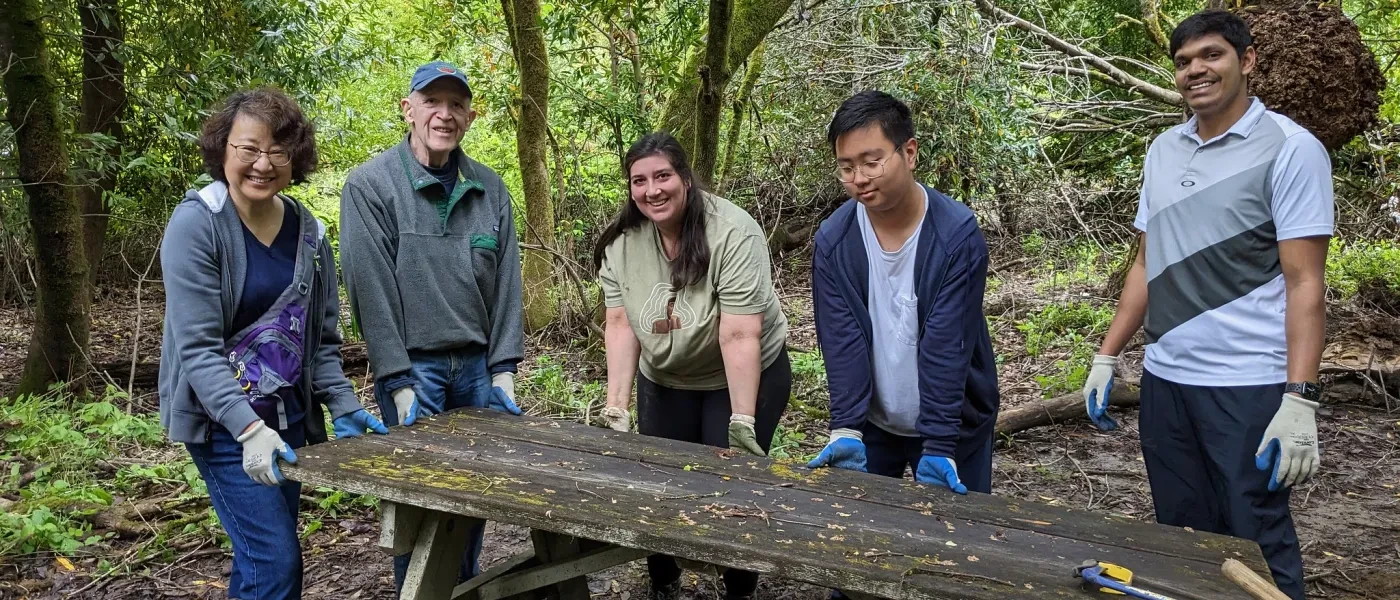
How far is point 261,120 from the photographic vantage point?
8.46 ft

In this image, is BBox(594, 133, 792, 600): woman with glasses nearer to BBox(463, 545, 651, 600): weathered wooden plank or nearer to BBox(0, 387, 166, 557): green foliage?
BBox(463, 545, 651, 600): weathered wooden plank

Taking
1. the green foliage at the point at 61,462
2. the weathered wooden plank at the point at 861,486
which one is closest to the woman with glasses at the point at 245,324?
the weathered wooden plank at the point at 861,486

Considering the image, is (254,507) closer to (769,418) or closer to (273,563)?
(273,563)

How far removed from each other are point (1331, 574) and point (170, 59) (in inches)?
302

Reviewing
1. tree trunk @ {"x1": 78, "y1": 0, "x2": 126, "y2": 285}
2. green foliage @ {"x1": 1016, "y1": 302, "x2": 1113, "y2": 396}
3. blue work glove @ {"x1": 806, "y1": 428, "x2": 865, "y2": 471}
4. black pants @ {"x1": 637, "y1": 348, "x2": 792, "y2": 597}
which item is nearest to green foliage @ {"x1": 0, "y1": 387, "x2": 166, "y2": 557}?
tree trunk @ {"x1": 78, "y1": 0, "x2": 126, "y2": 285}

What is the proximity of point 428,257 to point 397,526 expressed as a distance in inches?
33.1

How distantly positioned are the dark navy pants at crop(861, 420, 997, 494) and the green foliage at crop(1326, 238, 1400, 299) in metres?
5.26

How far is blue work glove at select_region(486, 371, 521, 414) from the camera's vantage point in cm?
325

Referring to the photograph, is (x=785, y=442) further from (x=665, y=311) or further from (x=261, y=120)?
(x=261, y=120)

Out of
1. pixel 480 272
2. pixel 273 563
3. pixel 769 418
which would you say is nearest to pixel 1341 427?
pixel 769 418

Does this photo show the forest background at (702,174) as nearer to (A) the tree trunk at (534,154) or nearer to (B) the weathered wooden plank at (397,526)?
(A) the tree trunk at (534,154)

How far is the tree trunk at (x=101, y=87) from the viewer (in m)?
6.53

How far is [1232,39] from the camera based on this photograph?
2.51 metres

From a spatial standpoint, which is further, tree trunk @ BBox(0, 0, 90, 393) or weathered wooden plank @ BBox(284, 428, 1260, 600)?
tree trunk @ BBox(0, 0, 90, 393)
